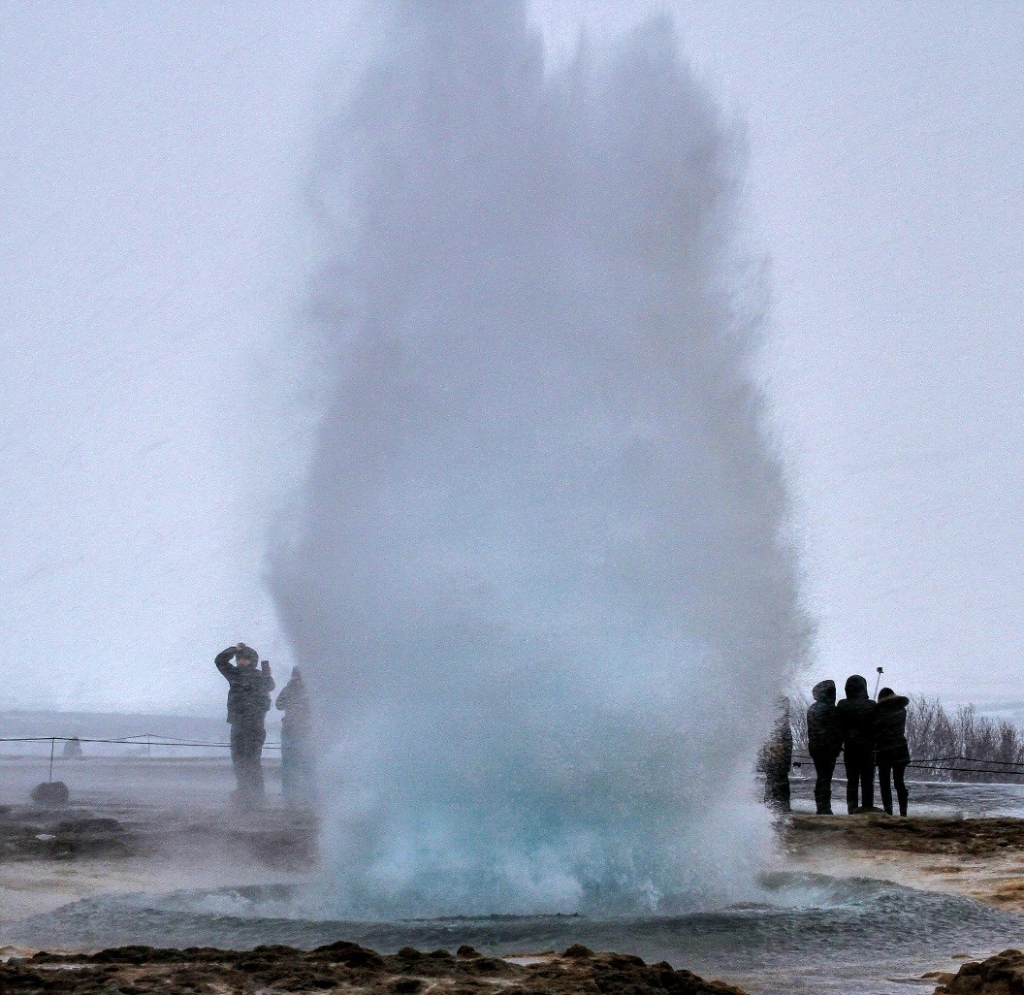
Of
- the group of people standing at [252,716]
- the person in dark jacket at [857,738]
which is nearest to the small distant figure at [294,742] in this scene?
the group of people standing at [252,716]

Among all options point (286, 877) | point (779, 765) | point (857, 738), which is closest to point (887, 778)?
point (857, 738)

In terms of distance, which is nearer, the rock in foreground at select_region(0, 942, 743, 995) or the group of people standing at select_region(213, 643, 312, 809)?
the rock in foreground at select_region(0, 942, 743, 995)

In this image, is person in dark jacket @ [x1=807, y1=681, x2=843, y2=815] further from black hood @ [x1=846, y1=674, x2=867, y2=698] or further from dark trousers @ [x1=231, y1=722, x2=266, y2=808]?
dark trousers @ [x1=231, y1=722, x2=266, y2=808]

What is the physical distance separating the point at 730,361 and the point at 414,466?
370 centimetres

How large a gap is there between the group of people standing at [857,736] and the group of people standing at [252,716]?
6.82 m

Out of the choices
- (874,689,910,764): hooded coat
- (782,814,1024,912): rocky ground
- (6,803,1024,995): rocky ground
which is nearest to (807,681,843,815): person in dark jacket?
(874,689,910,764): hooded coat

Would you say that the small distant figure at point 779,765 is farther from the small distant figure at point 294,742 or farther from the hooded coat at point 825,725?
the small distant figure at point 294,742

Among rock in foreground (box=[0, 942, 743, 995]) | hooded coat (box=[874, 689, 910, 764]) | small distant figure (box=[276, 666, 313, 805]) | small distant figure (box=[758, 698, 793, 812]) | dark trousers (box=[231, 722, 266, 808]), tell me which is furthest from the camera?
hooded coat (box=[874, 689, 910, 764])

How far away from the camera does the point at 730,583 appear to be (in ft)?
36.0

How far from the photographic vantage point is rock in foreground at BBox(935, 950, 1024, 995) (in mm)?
5668

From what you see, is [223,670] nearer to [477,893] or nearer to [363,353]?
[363,353]

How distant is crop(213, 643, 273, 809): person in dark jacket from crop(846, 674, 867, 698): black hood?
25.5 ft

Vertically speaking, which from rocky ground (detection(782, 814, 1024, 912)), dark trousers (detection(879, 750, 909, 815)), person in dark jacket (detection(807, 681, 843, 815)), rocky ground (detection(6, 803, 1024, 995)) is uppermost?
person in dark jacket (detection(807, 681, 843, 815))

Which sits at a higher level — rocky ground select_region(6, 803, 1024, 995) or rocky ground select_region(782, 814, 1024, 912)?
rocky ground select_region(6, 803, 1024, 995)
